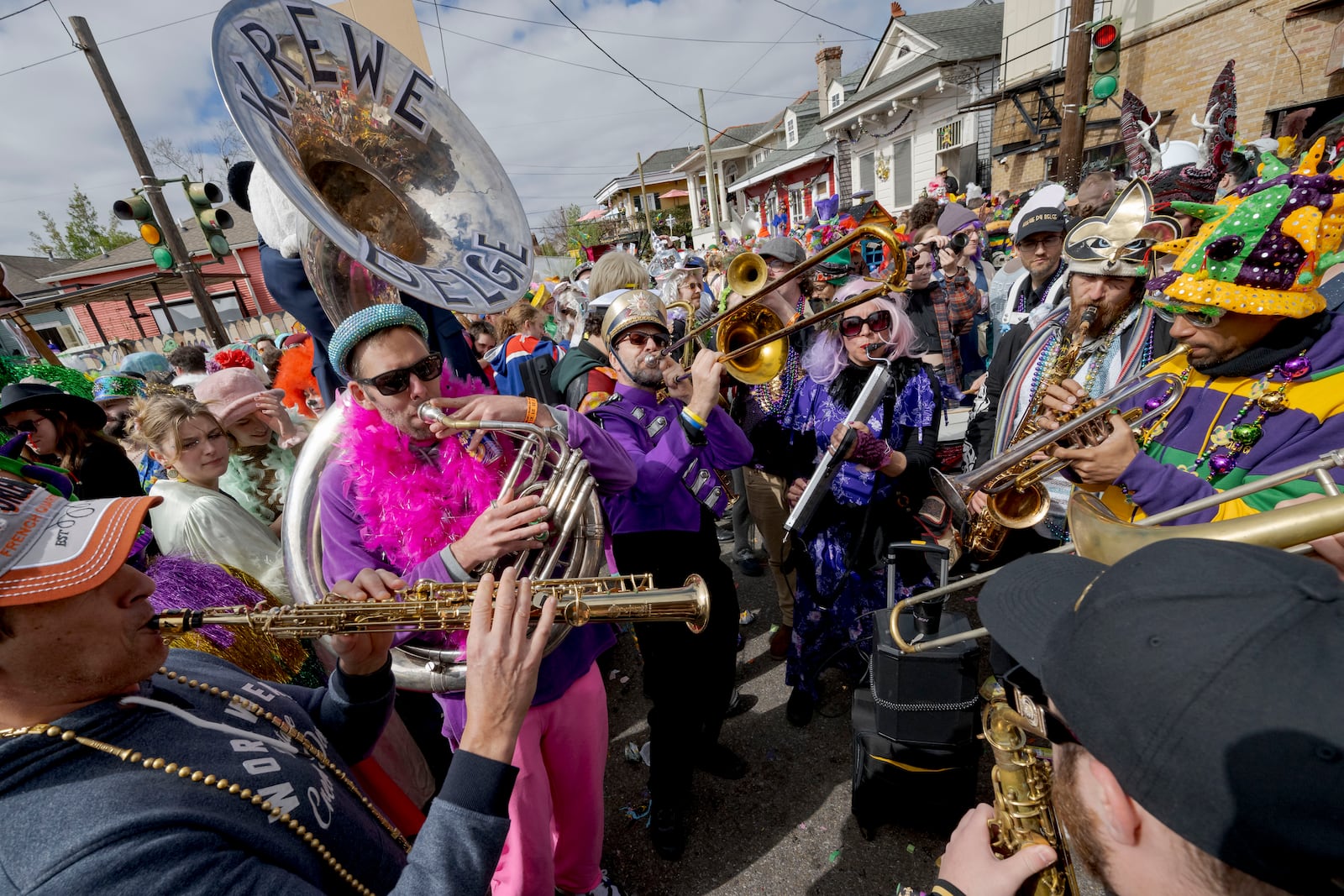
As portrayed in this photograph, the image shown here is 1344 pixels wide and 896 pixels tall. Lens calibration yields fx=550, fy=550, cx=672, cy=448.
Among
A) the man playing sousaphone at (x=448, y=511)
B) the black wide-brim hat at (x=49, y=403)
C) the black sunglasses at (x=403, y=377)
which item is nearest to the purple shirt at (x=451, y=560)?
the man playing sousaphone at (x=448, y=511)

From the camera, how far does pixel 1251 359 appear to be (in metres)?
1.86

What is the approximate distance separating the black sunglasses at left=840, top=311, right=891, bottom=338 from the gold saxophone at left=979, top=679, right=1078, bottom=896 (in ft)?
6.42

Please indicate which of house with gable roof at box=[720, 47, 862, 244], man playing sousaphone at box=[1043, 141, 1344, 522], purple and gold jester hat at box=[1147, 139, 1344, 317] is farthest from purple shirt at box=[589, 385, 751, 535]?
house with gable roof at box=[720, 47, 862, 244]

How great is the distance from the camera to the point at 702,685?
261cm

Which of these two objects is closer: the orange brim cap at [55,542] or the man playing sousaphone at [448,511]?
the orange brim cap at [55,542]

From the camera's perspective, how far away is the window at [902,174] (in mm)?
20156

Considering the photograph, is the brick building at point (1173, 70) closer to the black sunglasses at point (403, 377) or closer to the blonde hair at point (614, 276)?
the blonde hair at point (614, 276)

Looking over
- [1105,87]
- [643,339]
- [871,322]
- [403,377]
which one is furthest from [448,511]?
[1105,87]

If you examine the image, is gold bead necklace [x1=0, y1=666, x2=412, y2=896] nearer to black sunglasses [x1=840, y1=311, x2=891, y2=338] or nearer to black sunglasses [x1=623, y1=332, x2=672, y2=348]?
black sunglasses [x1=623, y1=332, x2=672, y2=348]

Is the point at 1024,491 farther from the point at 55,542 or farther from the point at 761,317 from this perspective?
the point at 55,542

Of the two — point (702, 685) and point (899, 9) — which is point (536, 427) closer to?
point (702, 685)

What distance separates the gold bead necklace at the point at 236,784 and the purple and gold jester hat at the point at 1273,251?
2908mm

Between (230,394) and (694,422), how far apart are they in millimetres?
2671

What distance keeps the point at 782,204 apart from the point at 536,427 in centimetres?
3162
